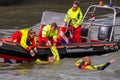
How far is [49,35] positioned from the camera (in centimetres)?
1424

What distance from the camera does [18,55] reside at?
13.9 metres

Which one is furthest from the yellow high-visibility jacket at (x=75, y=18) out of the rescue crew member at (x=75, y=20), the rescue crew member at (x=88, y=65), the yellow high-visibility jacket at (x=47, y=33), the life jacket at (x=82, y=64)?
the rescue crew member at (x=88, y=65)

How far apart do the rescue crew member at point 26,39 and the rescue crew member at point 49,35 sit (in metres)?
0.39

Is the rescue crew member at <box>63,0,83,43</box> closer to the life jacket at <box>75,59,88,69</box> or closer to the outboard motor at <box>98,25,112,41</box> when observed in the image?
the outboard motor at <box>98,25,112,41</box>

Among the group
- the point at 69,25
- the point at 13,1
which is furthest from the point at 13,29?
the point at 13,1

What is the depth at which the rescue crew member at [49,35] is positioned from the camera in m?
14.0

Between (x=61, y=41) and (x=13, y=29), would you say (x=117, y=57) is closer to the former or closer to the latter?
(x=61, y=41)

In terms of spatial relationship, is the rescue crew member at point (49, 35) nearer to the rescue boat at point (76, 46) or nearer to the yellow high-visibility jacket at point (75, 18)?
the rescue boat at point (76, 46)

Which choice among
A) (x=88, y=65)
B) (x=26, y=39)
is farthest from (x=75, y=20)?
(x=88, y=65)

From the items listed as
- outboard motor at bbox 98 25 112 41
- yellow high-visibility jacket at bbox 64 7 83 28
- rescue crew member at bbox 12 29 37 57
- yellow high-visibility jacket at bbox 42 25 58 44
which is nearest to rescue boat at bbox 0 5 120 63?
outboard motor at bbox 98 25 112 41

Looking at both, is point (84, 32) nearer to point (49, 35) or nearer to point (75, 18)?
point (75, 18)

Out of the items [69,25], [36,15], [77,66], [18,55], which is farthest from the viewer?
[36,15]

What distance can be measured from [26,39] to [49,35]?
879mm

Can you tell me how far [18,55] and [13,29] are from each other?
9.95 m
